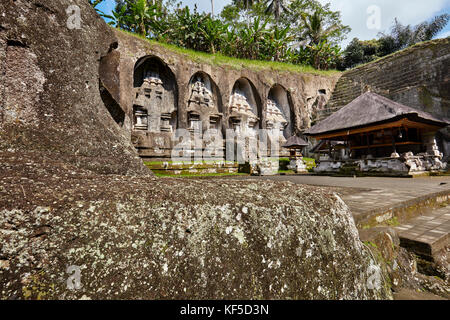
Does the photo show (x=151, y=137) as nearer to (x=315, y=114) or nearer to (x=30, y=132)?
(x=30, y=132)

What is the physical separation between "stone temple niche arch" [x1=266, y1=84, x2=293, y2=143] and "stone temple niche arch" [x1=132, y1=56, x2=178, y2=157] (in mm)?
9644

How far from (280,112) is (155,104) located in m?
12.5

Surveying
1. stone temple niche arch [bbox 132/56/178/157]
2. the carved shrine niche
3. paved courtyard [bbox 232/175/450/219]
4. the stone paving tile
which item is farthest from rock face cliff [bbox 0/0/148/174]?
the carved shrine niche

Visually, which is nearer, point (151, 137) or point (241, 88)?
point (151, 137)

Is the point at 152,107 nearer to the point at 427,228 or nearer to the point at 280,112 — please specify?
the point at 280,112

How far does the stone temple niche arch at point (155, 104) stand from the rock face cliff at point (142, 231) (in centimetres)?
1223

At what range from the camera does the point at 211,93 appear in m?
17.2

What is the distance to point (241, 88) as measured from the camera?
1953 cm

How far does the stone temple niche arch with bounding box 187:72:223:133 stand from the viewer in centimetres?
1608

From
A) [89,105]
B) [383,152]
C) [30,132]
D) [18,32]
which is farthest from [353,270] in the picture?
[383,152]

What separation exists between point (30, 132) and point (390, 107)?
11803 mm

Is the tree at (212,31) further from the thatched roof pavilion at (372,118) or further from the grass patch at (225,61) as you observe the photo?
the thatched roof pavilion at (372,118)

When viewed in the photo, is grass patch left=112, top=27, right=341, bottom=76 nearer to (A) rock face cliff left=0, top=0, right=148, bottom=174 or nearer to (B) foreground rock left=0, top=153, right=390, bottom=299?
(A) rock face cliff left=0, top=0, right=148, bottom=174

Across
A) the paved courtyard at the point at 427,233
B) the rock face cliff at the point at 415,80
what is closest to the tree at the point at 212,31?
the rock face cliff at the point at 415,80
